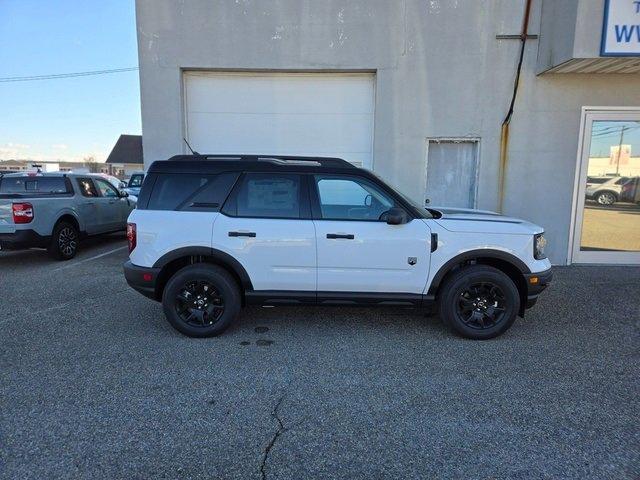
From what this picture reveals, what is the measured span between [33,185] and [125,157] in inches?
2193

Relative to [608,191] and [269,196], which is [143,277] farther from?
[608,191]

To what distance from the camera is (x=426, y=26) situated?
7305mm

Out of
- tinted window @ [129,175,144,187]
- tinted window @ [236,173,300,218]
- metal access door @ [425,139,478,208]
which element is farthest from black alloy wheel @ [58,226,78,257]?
tinted window @ [129,175,144,187]

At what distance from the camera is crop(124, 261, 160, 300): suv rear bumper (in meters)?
4.16

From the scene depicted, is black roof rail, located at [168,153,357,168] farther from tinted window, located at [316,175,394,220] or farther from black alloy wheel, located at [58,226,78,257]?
black alloy wheel, located at [58,226,78,257]

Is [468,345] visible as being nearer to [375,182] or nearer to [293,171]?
[375,182]

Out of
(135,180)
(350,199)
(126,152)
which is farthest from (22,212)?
(126,152)

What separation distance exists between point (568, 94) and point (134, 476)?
8.56 meters

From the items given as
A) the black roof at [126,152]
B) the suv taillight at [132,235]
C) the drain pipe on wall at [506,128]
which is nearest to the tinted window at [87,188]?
the suv taillight at [132,235]

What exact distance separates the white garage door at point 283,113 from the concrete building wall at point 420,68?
29cm

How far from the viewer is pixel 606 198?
7.54 metres

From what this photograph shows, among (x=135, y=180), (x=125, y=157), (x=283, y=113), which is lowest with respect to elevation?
(x=135, y=180)

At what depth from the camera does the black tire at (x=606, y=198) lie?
7527 mm

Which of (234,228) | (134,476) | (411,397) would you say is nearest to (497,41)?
(234,228)
